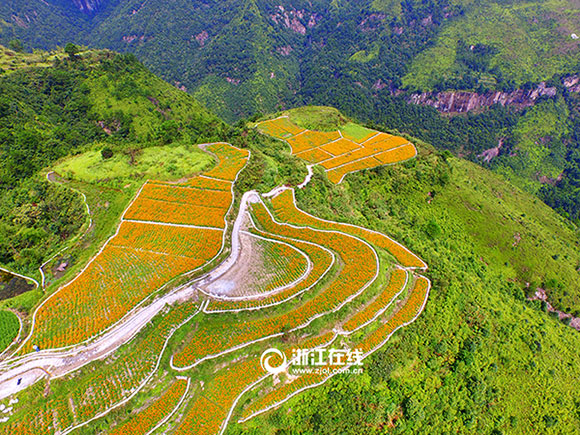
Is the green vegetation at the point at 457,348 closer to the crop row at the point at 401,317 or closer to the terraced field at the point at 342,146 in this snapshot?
the crop row at the point at 401,317

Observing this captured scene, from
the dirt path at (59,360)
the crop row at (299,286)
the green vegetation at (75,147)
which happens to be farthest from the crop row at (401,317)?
the green vegetation at (75,147)

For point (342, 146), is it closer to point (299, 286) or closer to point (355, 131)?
point (355, 131)

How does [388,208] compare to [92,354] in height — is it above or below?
below

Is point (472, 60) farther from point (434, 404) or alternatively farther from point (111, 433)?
point (111, 433)

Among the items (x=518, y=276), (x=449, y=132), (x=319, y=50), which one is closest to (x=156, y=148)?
(x=518, y=276)

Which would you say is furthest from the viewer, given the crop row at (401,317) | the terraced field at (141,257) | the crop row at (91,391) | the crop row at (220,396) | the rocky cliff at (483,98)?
the rocky cliff at (483,98)

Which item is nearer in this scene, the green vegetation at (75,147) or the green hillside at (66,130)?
the green vegetation at (75,147)

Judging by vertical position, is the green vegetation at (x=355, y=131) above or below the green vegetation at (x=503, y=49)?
below
